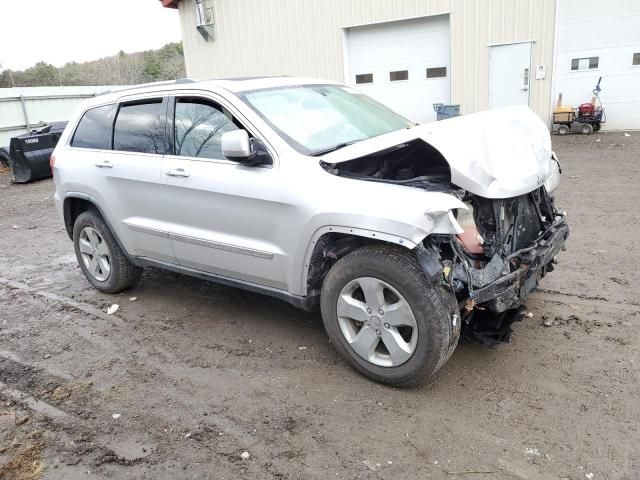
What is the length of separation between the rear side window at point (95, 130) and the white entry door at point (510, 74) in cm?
1059

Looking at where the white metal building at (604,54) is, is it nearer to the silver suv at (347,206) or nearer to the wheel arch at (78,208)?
the silver suv at (347,206)

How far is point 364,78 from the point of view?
606 inches

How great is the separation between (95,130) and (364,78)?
1152cm

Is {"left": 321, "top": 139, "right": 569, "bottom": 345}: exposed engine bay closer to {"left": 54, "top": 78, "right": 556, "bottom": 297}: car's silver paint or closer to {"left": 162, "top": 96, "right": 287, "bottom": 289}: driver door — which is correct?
{"left": 54, "top": 78, "right": 556, "bottom": 297}: car's silver paint

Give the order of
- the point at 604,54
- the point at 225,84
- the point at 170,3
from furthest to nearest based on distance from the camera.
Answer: the point at 170,3, the point at 604,54, the point at 225,84

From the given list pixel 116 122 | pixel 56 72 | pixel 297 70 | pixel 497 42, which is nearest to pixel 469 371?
pixel 116 122

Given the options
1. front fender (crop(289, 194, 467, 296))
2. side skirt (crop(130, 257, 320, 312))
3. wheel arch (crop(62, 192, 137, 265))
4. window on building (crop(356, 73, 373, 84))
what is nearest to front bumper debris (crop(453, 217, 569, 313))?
front fender (crop(289, 194, 467, 296))

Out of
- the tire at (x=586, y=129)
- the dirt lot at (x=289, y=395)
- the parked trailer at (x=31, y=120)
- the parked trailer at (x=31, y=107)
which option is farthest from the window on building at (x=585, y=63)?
the parked trailer at (x=31, y=107)

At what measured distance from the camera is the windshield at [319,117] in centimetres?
376

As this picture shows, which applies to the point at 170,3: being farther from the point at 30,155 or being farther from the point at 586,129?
the point at 586,129

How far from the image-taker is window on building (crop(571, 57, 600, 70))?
499 inches

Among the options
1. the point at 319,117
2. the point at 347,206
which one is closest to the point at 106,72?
the point at 319,117

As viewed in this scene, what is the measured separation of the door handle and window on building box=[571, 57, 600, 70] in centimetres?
1183

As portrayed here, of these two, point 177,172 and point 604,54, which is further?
point 604,54
